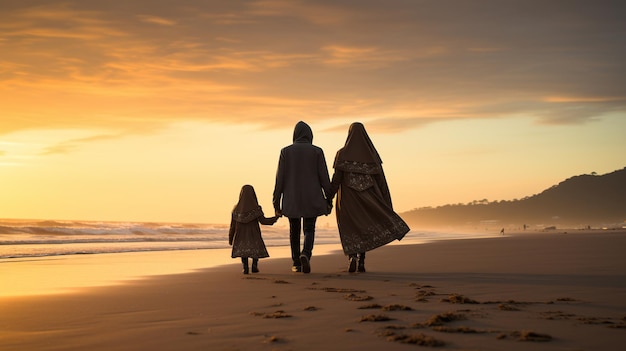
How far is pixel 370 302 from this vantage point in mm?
5617

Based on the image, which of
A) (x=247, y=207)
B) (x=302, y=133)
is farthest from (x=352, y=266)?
(x=302, y=133)

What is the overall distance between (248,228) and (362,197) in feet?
6.01

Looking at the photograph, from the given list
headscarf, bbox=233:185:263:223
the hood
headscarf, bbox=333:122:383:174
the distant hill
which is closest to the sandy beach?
headscarf, bbox=233:185:263:223

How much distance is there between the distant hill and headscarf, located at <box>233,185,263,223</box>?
333 ft

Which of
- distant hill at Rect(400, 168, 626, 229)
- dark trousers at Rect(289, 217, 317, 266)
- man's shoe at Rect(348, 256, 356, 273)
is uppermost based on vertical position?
distant hill at Rect(400, 168, 626, 229)

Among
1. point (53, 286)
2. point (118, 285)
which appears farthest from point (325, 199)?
point (53, 286)

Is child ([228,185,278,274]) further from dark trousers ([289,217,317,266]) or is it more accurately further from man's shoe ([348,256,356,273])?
man's shoe ([348,256,356,273])

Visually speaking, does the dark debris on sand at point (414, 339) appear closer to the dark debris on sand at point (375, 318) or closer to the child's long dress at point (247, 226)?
the dark debris on sand at point (375, 318)

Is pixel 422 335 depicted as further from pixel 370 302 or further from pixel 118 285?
pixel 118 285

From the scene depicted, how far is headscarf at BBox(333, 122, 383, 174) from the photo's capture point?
9.66 meters

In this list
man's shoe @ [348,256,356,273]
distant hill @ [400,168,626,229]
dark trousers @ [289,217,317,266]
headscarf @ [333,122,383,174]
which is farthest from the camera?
distant hill @ [400,168,626,229]

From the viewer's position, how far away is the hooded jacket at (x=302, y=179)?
9.50m

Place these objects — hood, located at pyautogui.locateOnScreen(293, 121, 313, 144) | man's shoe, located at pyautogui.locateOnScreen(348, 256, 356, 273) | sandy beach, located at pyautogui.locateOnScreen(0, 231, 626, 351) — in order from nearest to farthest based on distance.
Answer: sandy beach, located at pyautogui.locateOnScreen(0, 231, 626, 351) → man's shoe, located at pyautogui.locateOnScreen(348, 256, 356, 273) → hood, located at pyautogui.locateOnScreen(293, 121, 313, 144)

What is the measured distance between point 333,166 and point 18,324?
5649 millimetres
